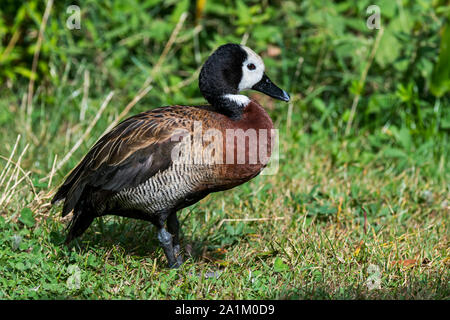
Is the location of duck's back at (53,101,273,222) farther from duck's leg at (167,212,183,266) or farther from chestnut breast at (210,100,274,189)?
duck's leg at (167,212,183,266)

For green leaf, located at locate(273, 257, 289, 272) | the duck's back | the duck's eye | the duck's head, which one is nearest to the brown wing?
the duck's back

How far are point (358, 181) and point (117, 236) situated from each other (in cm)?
191

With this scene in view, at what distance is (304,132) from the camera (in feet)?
18.9

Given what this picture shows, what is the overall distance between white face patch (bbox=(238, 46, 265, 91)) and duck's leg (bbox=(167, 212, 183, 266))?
2.89ft

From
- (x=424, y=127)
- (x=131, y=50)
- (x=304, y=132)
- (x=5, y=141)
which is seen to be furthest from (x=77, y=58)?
(x=424, y=127)

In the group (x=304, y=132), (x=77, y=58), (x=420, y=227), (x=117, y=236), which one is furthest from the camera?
(x=77, y=58)

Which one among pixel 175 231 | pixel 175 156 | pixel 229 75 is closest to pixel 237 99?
pixel 229 75

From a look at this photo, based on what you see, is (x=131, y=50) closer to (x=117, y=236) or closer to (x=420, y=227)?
(x=117, y=236)

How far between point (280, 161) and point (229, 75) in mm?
1653

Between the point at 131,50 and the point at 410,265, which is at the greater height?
the point at 131,50

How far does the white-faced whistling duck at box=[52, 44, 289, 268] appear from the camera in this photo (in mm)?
3348

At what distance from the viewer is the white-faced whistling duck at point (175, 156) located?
3.35m

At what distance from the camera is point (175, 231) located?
12.4 ft
